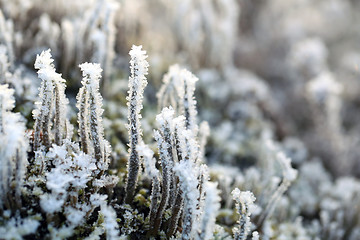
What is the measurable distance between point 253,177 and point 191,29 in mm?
1653

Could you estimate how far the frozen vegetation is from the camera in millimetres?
1351

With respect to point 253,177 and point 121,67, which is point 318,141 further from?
point 121,67

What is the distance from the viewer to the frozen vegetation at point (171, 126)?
4.43 ft

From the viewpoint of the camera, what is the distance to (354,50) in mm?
5031

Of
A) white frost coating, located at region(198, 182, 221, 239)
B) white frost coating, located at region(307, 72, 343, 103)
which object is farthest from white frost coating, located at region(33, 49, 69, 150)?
white frost coating, located at region(307, 72, 343, 103)

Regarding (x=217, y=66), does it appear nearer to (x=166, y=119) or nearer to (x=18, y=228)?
(x=166, y=119)

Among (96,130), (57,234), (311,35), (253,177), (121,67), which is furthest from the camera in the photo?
(311,35)

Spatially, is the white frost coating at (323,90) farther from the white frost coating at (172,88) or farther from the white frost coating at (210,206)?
the white frost coating at (210,206)

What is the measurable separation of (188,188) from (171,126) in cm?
26

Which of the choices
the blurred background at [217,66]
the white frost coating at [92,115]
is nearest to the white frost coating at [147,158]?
the white frost coating at [92,115]

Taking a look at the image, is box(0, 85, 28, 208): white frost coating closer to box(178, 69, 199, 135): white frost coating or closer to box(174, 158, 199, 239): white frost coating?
box(174, 158, 199, 239): white frost coating

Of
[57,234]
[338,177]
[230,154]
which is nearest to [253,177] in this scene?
[230,154]

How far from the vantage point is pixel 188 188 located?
1.28 metres

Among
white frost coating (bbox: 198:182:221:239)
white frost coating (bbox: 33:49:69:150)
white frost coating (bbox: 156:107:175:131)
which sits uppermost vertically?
white frost coating (bbox: 33:49:69:150)
